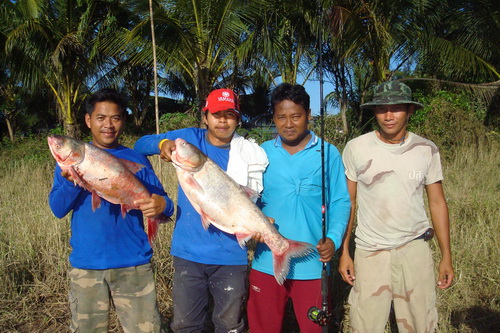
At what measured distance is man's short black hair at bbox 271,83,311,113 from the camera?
2.76 metres

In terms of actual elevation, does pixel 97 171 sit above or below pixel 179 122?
below

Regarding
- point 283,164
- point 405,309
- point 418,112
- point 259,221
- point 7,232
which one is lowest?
point 405,309

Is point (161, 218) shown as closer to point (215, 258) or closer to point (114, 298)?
point (215, 258)

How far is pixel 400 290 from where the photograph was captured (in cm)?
273

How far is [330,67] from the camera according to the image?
1714 centimetres

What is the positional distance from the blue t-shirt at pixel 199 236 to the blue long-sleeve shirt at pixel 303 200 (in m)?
0.24

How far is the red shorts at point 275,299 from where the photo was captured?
2734 mm

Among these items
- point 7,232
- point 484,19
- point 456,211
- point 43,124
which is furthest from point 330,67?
point 43,124

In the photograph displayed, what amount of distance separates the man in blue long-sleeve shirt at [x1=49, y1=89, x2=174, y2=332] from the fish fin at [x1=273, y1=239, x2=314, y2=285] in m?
0.85

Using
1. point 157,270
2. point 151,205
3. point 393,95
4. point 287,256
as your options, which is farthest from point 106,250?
point 393,95

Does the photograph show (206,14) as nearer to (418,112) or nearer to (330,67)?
(418,112)

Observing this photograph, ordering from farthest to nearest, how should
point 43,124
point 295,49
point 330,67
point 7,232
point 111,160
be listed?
point 43,124, point 330,67, point 295,49, point 7,232, point 111,160

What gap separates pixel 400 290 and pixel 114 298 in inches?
79.7

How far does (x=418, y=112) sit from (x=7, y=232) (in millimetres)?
9557
